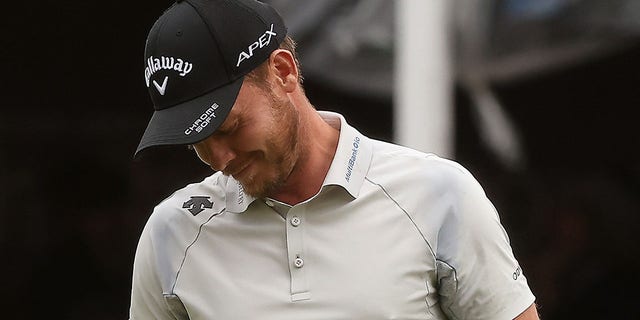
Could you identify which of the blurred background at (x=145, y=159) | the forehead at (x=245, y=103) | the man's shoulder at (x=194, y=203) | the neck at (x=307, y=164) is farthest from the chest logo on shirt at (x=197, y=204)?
the blurred background at (x=145, y=159)

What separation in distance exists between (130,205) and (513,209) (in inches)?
68.4

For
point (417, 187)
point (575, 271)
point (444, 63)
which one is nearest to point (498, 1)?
point (444, 63)

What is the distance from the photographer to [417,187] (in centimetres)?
223

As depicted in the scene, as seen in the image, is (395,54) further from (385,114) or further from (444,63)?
(385,114)

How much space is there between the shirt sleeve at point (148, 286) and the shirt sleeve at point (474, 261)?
18.6 inches

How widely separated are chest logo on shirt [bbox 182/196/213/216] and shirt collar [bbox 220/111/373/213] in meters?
0.04

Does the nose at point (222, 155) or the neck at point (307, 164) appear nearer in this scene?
the nose at point (222, 155)

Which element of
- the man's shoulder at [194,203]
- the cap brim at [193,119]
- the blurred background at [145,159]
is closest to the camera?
the cap brim at [193,119]

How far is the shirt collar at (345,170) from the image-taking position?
223cm

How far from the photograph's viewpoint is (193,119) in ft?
6.81

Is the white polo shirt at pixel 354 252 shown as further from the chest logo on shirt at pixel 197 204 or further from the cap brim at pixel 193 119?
the cap brim at pixel 193 119

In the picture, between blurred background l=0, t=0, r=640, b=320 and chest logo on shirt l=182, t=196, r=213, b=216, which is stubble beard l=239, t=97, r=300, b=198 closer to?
chest logo on shirt l=182, t=196, r=213, b=216

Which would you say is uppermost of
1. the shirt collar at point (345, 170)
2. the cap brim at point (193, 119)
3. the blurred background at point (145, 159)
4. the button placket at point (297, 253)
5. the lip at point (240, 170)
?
the cap brim at point (193, 119)

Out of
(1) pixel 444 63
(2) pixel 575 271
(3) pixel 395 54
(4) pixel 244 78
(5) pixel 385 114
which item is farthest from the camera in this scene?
(5) pixel 385 114
